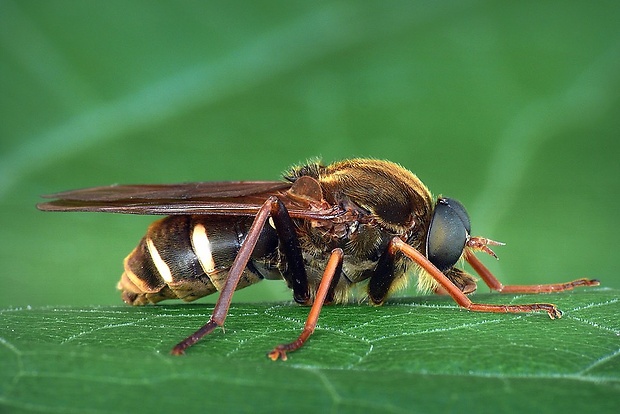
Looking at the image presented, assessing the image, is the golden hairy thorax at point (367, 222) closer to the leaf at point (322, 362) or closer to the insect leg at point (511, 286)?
the insect leg at point (511, 286)

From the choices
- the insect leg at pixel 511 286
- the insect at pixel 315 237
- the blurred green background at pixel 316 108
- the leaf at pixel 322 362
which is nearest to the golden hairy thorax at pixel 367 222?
the insect at pixel 315 237

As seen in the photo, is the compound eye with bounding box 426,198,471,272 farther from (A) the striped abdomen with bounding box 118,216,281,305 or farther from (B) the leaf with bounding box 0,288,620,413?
(A) the striped abdomen with bounding box 118,216,281,305

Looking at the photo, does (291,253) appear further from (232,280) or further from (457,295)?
(457,295)

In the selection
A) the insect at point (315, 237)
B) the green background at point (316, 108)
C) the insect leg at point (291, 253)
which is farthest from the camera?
the green background at point (316, 108)

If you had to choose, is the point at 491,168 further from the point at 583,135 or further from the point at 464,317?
the point at 464,317

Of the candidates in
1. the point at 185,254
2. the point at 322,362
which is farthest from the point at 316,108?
the point at 322,362

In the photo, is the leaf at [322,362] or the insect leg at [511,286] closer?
the leaf at [322,362]

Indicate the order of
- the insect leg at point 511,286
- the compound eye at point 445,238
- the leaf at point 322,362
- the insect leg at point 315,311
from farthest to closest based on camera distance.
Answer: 1. the insect leg at point 511,286
2. the compound eye at point 445,238
3. the insect leg at point 315,311
4. the leaf at point 322,362

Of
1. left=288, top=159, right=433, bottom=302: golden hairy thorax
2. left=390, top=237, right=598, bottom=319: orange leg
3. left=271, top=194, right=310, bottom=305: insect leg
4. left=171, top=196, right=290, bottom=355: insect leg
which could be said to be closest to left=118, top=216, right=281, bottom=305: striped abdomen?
left=271, top=194, right=310, bottom=305: insect leg
